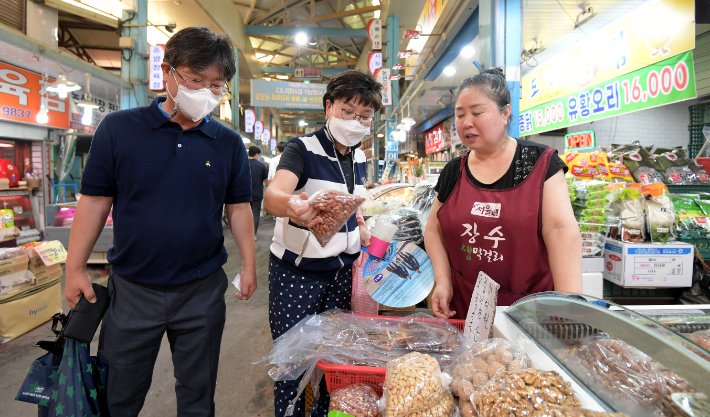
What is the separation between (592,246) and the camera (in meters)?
2.36

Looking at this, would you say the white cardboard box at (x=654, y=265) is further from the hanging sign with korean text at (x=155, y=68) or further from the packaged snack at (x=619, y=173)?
the hanging sign with korean text at (x=155, y=68)

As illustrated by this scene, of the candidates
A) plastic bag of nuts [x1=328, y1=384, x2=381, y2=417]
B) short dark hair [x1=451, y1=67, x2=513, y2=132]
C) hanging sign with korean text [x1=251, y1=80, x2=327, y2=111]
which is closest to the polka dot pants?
plastic bag of nuts [x1=328, y1=384, x2=381, y2=417]

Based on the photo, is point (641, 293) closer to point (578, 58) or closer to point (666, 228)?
point (666, 228)

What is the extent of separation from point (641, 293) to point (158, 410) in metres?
3.39

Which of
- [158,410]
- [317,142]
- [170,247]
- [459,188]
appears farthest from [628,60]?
[158,410]

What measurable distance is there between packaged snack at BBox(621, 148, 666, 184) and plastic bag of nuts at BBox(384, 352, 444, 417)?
3.30 meters

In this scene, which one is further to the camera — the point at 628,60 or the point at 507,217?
the point at 628,60

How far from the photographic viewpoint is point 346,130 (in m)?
1.44

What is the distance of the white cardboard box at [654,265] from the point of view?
2.21 m

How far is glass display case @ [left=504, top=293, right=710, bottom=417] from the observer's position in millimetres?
588

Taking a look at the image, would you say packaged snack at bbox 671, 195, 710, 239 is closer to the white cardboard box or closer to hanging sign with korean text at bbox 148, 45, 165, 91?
the white cardboard box

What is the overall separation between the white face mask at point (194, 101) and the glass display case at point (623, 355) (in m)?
1.34

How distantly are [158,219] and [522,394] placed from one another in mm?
1283

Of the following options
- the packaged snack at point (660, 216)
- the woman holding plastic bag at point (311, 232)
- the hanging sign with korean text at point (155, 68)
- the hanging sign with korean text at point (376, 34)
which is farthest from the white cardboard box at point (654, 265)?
the hanging sign with korean text at point (376, 34)
